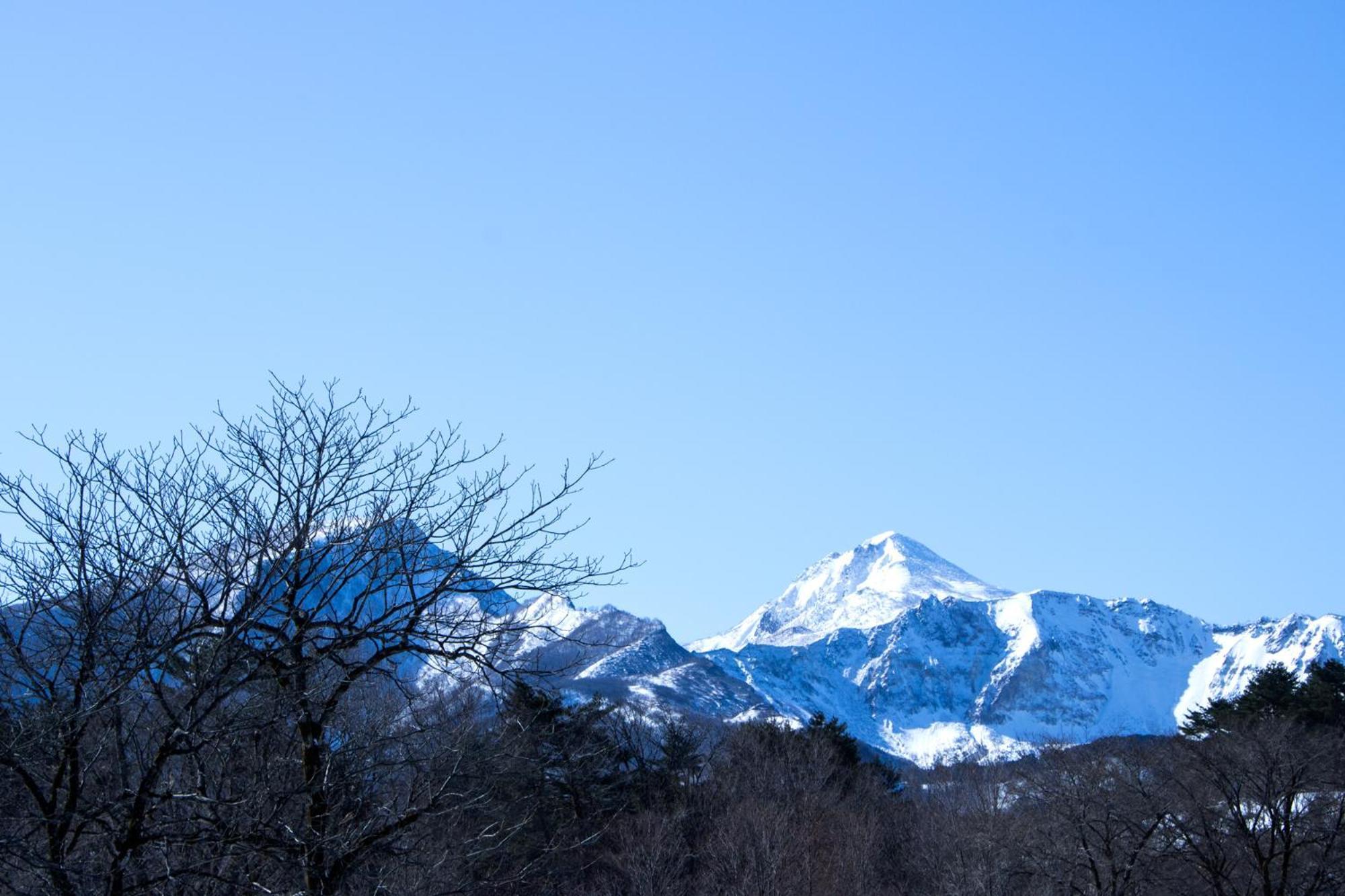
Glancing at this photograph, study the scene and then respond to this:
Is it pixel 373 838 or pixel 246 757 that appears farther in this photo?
pixel 246 757

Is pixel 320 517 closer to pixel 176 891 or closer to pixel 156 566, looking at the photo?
pixel 156 566

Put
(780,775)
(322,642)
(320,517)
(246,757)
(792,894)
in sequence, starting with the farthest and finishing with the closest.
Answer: (780,775) → (792,894) → (322,642) → (246,757) → (320,517)

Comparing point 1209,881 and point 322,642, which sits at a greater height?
point 322,642

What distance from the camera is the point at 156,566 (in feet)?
29.1

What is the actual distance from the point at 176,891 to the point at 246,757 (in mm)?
2183

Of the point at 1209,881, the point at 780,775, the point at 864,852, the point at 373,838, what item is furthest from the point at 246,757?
the point at 780,775

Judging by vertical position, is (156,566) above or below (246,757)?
above

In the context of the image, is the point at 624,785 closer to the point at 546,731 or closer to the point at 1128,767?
the point at 1128,767

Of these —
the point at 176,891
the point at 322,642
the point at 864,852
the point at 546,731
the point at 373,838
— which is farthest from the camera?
the point at 864,852

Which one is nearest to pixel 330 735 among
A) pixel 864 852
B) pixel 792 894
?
pixel 792 894

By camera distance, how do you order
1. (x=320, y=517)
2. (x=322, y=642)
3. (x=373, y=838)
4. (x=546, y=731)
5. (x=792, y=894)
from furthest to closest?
(x=792, y=894), (x=322, y=642), (x=546, y=731), (x=320, y=517), (x=373, y=838)

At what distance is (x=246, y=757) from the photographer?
10758 millimetres

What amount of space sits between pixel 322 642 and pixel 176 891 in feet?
14.3

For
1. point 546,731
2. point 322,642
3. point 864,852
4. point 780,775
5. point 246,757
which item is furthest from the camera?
point 780,775
